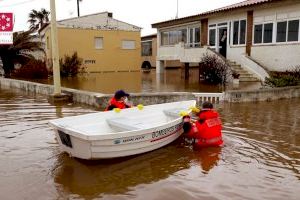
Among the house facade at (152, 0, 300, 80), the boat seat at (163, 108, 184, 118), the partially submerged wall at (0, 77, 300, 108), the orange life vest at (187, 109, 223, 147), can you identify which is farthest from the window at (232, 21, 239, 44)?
the orange life vest at (187, 109, 223, 147)

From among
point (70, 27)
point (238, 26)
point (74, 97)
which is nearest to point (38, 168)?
point (74, 97)

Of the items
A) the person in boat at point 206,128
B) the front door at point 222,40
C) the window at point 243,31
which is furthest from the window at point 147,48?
the person in boat at point 206,128

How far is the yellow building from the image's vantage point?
31672 millimetres

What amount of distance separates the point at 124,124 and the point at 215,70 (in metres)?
12.4

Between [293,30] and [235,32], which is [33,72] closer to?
[235,32]

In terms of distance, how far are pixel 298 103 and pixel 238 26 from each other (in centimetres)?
923

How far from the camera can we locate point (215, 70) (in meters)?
18.9

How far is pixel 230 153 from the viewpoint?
23.8 ft

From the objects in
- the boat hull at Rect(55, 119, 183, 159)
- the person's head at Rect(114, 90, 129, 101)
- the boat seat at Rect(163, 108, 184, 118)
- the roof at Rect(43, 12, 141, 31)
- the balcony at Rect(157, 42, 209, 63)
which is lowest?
the boat hull at Rect(55, 119, 183, 159)

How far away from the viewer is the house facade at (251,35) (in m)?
18.0

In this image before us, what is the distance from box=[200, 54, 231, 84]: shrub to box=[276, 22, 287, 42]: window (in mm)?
3141

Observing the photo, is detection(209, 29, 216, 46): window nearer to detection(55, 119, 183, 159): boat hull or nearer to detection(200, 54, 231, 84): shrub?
detection(200, 54, 231, 84): shrub

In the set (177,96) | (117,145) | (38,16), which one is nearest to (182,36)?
(177,96)

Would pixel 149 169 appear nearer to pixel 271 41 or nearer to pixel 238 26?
pixel 271 41
